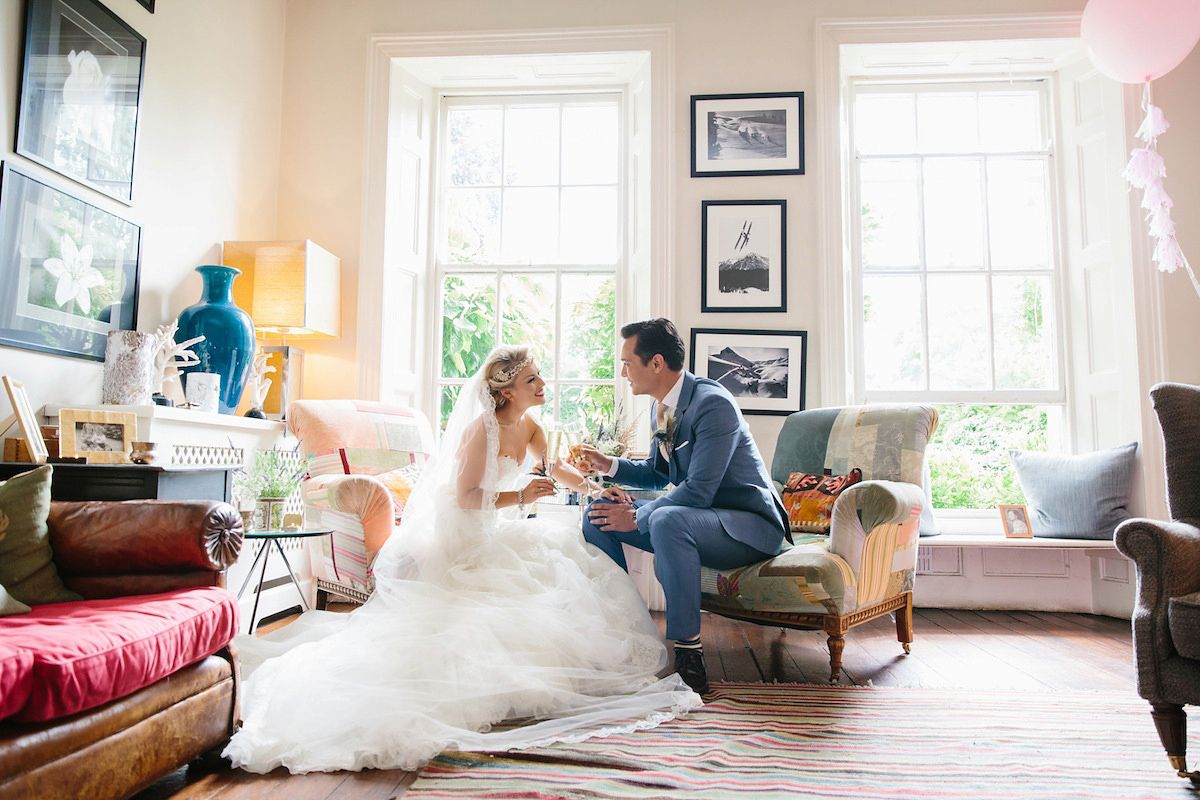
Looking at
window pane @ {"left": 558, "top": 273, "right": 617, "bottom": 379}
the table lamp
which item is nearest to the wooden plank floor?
window pane @ {"left": 558, "top": 273, "right": 617, "bottom": 379}

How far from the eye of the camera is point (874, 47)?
409cm

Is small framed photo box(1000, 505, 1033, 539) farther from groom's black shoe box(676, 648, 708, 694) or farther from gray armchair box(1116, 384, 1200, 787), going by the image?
groom's black shoe box(676, 648, 708, 694)

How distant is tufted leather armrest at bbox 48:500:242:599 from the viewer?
5.87ft

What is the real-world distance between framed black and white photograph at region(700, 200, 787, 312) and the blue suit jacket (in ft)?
4.27

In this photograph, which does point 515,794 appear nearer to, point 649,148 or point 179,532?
point 179,532

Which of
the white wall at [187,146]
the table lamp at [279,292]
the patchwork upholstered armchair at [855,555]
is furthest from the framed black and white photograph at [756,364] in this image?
the white wall at [187,146]

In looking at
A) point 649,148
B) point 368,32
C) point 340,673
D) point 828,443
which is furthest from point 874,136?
point 340,673

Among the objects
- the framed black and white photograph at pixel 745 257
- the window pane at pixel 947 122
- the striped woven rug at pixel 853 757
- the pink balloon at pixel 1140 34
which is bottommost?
the striped woven rug at pixel 853 757

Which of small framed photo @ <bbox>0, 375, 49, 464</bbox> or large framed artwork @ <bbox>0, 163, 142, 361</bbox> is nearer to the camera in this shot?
small framed photo @ <bbox>0, 375, 49, 464</bbox>

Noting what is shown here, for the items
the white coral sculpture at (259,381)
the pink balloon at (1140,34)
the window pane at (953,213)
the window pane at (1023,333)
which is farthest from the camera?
the window pane at (953,213)

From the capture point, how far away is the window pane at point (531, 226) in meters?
4.50

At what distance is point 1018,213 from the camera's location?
14.0 feet

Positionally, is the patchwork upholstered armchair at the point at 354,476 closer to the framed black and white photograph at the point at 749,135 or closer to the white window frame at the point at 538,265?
the white window frame at the point at 538,265

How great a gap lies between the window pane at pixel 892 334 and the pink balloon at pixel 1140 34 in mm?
1397
